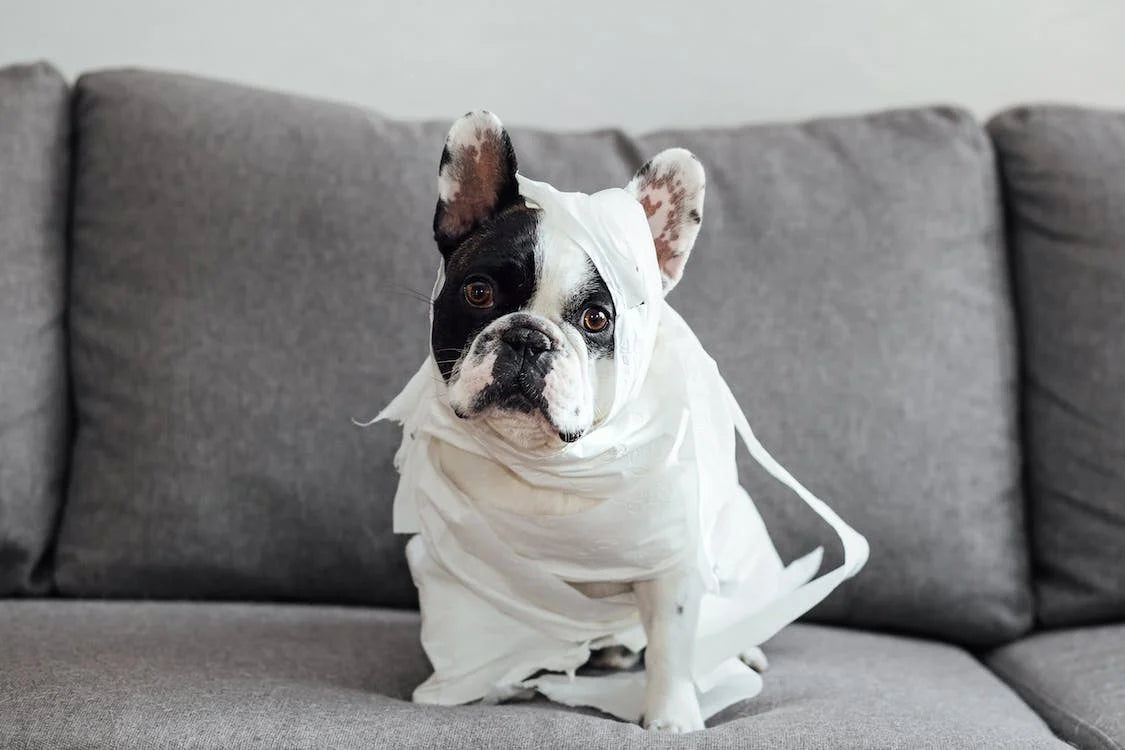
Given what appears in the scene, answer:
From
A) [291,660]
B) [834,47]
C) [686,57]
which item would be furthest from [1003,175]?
[291,660]

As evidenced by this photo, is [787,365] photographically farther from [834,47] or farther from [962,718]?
[834,47]

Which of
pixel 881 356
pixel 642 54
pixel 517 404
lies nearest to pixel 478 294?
pixel 517 404

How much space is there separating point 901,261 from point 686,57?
645 mm

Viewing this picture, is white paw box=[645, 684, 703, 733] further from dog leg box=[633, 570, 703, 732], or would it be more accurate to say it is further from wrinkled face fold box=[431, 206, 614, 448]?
wrinkled face fold box=[431, 206, 614, 448]

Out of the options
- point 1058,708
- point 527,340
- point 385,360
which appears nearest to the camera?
point 527,340

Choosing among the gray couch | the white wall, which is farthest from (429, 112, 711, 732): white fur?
the white wall

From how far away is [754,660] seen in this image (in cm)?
137

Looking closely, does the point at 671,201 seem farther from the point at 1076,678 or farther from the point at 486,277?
the point at 1076,678

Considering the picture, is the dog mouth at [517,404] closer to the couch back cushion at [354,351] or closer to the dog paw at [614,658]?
the dog paw at [614,658]

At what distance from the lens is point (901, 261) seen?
5.41ft

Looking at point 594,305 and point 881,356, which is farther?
point 881,356

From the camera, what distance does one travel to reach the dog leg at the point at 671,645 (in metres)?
1.16

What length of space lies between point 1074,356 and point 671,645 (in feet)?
2.67

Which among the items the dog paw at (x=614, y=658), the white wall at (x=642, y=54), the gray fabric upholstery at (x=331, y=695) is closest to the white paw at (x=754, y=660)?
the gray fabric upholstery at (x=331, y=695)
